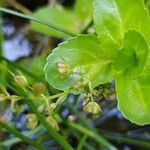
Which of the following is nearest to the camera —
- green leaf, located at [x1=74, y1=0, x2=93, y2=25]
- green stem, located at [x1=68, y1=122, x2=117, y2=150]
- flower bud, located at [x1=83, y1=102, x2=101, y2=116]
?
flower bud, located at [x1=83, y1=102, x2=101, y2=116]

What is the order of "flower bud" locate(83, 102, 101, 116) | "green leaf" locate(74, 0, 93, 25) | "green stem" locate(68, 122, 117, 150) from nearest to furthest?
"flower bud" locate(83, 102, 101, 116)
"green stem" locate(68, 122, 117, 150)
"green leaf" locate(74, 0, 93, 25)

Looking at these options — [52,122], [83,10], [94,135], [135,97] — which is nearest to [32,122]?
[52,122]

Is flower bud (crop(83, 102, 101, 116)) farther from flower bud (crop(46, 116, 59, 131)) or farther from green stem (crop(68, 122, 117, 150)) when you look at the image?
green stem (crop(68, 122, 117, 150))

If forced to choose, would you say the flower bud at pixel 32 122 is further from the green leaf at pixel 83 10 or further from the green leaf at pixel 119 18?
the green leaf at pixel 83 10

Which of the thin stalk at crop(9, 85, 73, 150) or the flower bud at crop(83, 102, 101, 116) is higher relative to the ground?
the flower bud at crop(83, 102, 101, 116)

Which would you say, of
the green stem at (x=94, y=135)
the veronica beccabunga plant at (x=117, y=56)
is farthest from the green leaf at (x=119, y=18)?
the green stem at (x=94, y=135)

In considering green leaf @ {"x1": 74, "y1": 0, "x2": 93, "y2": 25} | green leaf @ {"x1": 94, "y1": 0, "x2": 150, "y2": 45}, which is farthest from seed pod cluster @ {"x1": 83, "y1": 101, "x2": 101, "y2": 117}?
green leaf @ {"x1": 74, "y1": 0, "x2": 93, "y2": 25}

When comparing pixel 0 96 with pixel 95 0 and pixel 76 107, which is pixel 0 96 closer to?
pixel 95 0

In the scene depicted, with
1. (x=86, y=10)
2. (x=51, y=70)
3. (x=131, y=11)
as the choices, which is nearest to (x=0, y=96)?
(x=51, y=70)
